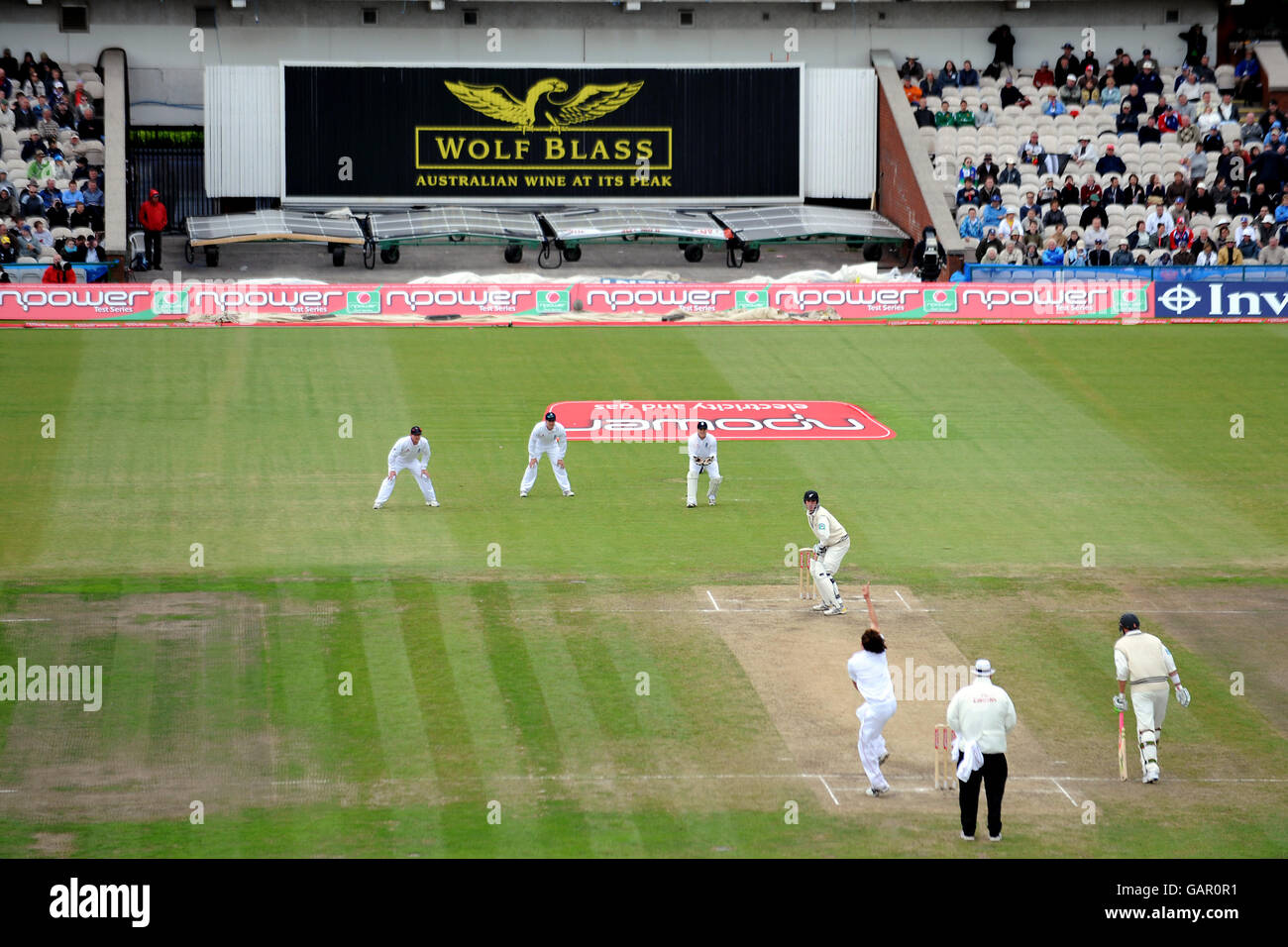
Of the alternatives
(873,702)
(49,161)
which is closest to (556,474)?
(873,702)

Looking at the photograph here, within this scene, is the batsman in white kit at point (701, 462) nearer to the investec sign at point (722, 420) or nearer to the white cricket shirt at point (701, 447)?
the white cricket shirt at point (701, 447)

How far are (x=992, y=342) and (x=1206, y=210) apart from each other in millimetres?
11421

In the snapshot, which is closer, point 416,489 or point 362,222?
point 416,489

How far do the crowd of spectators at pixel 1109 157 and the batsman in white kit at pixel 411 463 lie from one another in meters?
22.7

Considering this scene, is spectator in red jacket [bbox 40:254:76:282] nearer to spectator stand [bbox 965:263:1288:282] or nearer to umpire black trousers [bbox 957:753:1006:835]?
spectator stand [bbox 965:263:1288:282]

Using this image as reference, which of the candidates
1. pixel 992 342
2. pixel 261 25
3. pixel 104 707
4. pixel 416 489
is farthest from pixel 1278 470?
pixel 261 25

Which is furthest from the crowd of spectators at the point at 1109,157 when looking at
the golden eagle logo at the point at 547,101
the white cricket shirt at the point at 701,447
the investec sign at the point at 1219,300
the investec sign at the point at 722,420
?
the white cricket shirt at the point at 701,447

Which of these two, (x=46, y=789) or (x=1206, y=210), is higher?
(x=1206, y=210)

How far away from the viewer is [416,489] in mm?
29750

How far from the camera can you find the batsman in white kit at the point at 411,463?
87.9ft

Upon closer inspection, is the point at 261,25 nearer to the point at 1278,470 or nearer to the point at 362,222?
the point at 362,222

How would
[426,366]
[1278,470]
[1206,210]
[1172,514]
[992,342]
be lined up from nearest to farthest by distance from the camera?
[1172,514] → [1278,470] → [426,366] → [992,342] → [1206,210]

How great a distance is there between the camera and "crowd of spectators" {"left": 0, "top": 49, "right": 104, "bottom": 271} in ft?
142

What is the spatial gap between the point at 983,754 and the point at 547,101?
1597 inches
